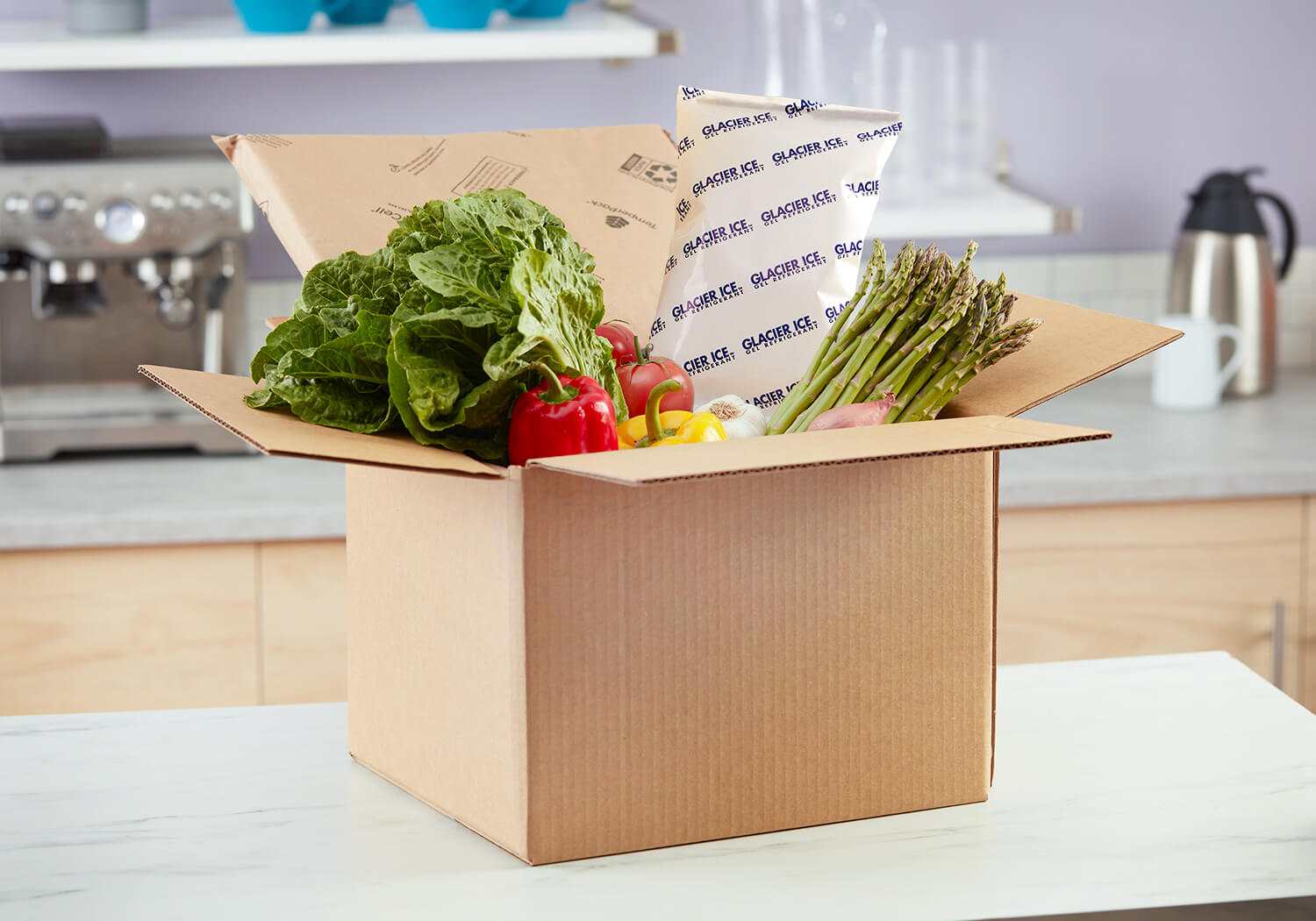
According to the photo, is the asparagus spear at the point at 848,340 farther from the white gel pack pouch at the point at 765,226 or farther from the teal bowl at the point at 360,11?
the teal bowl at the point at 360,11

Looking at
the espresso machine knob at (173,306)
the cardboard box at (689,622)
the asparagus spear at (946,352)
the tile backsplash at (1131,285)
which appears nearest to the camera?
the cardboard box at (689,622)

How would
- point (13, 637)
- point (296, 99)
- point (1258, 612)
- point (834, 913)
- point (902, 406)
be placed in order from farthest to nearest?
point (296, 99), point (1258, 612), point (13, 637), point (902, 406), point (834, 913)

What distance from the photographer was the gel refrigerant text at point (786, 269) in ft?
3.29

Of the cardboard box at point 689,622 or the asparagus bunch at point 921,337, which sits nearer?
the cardboard box at point 689,622

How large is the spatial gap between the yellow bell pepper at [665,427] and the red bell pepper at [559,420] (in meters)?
0.05

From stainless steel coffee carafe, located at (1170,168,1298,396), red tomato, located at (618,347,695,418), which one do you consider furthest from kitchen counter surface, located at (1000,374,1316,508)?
red tomato, located at (618,347,695,418)

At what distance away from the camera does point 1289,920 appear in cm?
77

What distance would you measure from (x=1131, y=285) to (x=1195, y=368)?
Answer: 1.10 ft

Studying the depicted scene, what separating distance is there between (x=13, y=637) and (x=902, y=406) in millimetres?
1399

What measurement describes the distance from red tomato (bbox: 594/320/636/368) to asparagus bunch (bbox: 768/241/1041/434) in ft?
0.46

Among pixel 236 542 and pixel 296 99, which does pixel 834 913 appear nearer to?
pixel 236 542

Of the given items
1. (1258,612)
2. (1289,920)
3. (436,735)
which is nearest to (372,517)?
(436,735)

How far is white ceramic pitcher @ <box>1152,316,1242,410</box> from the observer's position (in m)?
2.34

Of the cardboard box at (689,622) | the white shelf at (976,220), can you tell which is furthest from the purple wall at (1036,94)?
the cardboard box at (689,622)
